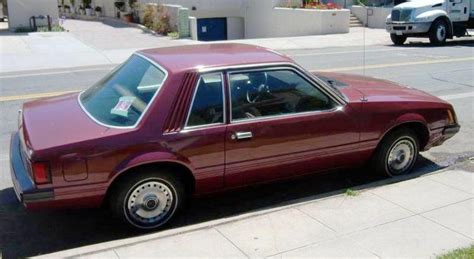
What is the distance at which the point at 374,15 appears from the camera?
94.2 feet

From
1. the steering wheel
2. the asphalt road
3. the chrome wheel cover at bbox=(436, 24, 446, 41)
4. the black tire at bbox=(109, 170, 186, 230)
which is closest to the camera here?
the black tire at bbox=(109, 170, 186, 230)

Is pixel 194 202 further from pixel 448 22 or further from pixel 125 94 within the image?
pixel 448 22

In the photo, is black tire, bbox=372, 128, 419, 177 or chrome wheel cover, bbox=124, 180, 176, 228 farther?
black tire, bbox=372, 128, 419, 177

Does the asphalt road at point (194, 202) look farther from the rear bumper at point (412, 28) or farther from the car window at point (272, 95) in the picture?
the rear bumper at point (412, 28)

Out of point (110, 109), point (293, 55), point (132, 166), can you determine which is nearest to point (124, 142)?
point (132, 166)

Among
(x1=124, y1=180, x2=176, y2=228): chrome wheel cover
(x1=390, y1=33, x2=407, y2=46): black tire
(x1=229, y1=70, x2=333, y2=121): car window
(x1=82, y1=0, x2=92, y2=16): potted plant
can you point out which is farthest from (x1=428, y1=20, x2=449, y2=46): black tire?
(x1=82, y1=0, x2=92, y2=16): potted plant

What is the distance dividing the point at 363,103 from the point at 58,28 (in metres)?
23.2

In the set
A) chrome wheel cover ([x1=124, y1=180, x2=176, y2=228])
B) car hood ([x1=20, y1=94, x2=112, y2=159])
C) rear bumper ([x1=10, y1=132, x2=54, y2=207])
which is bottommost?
chrome wheel cover ([x1=124, y1=180, x2=176, y2=228])

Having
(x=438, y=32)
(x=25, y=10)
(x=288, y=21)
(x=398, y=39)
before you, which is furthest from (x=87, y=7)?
(x=438, y=32)

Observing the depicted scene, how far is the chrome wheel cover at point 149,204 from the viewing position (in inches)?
166

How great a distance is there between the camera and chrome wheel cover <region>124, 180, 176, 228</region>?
4.22 metres

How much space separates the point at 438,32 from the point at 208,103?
1795cm

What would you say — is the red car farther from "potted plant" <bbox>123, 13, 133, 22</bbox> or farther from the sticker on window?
"potted plant" <bbox>123, 13, 133, 22</bbox>

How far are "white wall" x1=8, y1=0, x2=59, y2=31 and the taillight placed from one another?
23875mm
